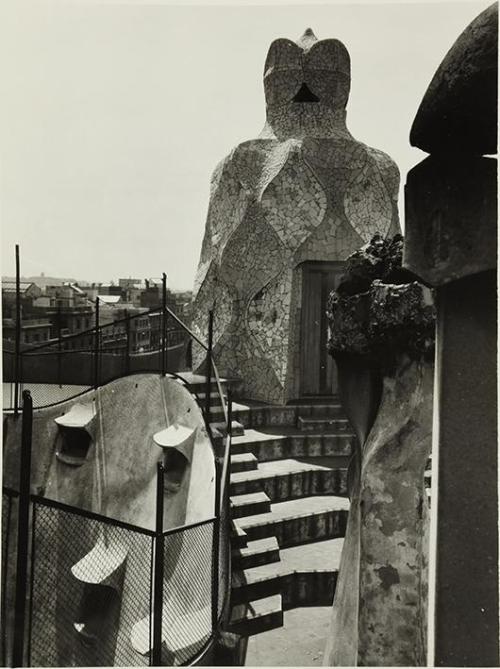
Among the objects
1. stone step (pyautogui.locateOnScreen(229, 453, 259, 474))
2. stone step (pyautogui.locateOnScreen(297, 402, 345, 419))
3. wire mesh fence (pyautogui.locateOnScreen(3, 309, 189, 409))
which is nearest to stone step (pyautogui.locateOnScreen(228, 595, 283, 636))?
stone step (pyautogui.locateOnScreen(229, 453, 259, 474))

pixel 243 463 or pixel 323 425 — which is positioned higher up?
pixel 323 425

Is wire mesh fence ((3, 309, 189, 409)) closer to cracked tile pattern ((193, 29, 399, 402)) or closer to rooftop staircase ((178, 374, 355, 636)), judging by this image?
cracked tile pattern ((193, 29, 399, 402))

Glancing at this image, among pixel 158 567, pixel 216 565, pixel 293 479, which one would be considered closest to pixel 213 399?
pixel 293 479

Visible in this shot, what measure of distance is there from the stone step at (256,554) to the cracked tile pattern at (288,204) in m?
3.07

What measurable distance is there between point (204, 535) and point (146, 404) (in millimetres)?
2301

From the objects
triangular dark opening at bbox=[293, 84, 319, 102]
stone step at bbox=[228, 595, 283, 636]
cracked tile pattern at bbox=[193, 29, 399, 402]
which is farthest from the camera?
triangular dark opening at bbox=[293, 84, 319, 102]

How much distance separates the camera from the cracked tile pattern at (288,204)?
341 inches

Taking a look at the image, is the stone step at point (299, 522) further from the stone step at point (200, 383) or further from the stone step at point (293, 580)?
the stone step at point (200, 383)

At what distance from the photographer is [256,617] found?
487 cm

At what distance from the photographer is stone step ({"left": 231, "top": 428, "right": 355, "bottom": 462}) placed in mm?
7094

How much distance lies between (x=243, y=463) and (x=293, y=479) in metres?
0.62

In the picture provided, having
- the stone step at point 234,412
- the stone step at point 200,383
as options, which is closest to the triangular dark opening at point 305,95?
the stone step at point 200,383

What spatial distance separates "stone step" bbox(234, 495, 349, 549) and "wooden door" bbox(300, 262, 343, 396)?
2.43 metres

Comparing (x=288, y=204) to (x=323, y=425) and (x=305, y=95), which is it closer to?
(x=305, y=95)
